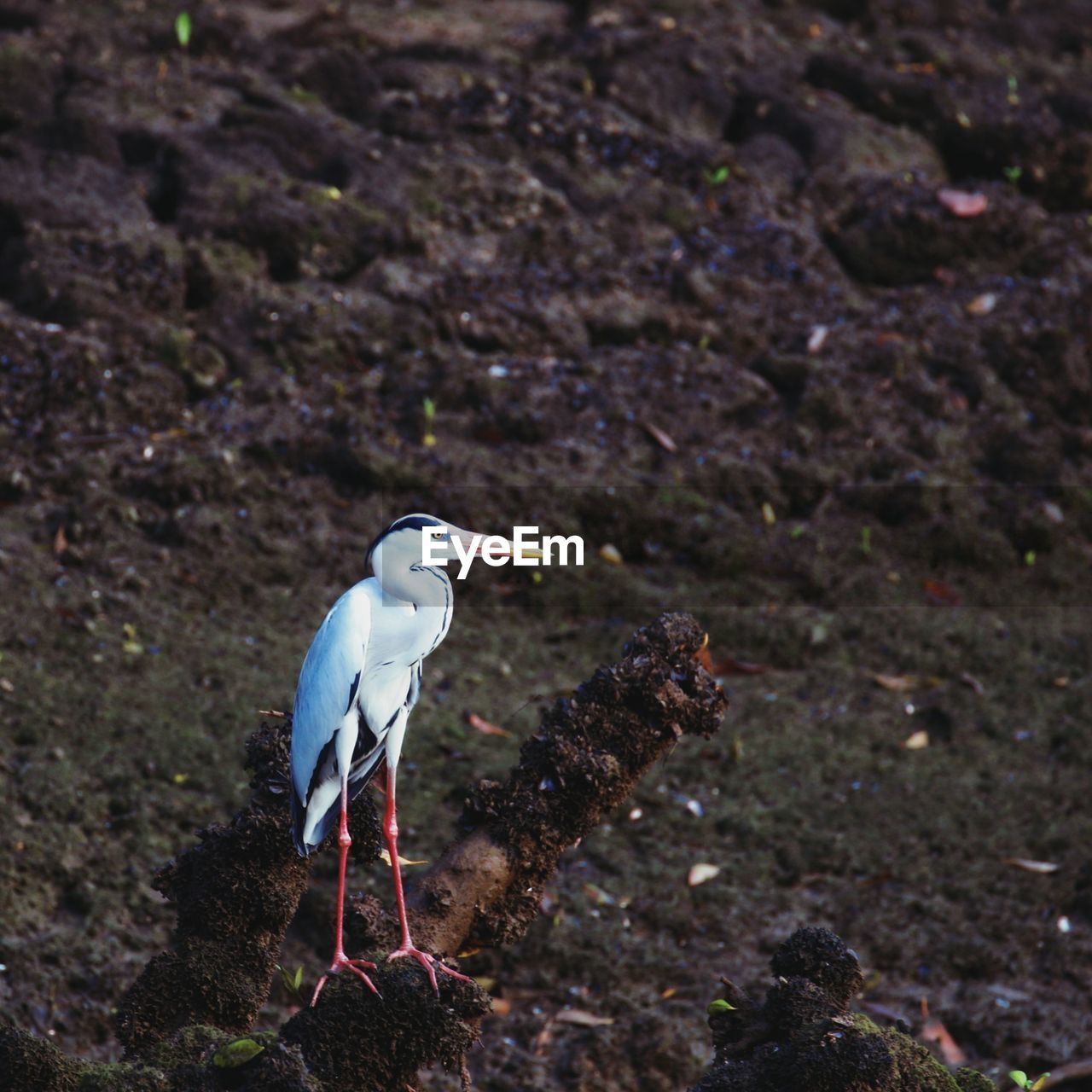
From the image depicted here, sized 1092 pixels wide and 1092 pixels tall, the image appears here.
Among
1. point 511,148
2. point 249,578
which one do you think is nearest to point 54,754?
point 249,578

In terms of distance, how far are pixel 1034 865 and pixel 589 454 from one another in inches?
93.9

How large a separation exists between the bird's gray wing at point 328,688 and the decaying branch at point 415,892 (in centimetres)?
33

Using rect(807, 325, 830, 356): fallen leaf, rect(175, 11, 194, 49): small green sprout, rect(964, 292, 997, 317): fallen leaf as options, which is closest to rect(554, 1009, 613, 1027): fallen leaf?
rect(807, 325, 830, 356): fallen leaf

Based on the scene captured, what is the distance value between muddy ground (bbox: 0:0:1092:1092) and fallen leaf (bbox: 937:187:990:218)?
11 cm

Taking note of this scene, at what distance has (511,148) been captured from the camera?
7.32m

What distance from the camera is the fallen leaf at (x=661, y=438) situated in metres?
5.99

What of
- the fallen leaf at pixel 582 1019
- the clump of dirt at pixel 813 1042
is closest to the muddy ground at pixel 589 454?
the fallen leaf at pixel 582 1019

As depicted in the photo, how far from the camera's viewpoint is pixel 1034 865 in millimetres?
4445

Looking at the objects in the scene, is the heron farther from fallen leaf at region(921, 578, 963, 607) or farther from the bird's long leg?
fallen leaf at region(921, 578, 963, 607)

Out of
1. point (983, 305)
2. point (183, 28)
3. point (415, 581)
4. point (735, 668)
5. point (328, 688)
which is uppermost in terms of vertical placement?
point (415, 581)

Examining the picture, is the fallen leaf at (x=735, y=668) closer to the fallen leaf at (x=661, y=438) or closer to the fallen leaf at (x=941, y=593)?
the fallen leaf at (x=941, y=593)

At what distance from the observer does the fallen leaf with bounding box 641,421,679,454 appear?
5988 mm

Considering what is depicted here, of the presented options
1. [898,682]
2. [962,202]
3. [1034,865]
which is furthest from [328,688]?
A: [962,202]

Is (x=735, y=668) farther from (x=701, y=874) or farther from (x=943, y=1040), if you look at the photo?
(x=943, y=1040)
